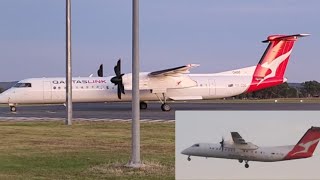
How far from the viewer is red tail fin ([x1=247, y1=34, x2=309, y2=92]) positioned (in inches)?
1750

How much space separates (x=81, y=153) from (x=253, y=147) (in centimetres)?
1027

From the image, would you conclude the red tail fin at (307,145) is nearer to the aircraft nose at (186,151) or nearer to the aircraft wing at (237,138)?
the aircraft wing at (237,138)

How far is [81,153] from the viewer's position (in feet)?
45.4

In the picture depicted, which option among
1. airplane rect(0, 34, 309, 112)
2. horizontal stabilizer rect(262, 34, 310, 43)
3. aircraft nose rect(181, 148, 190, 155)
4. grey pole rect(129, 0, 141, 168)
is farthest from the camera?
horizontal stabilizer rect(262, 34, 310, 43)

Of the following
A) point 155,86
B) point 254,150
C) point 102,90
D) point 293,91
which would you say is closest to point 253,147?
point 254,150

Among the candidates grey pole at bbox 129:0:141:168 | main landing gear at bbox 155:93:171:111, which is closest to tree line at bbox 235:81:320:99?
main landing gear at bbox 155:93:171:111

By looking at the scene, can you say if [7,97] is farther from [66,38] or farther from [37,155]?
[37,155]

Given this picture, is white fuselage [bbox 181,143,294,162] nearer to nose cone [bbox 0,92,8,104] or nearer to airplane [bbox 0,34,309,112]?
airplane [bbox 0,34,309,112]

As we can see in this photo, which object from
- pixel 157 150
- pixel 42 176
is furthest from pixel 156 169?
pixel 157 150

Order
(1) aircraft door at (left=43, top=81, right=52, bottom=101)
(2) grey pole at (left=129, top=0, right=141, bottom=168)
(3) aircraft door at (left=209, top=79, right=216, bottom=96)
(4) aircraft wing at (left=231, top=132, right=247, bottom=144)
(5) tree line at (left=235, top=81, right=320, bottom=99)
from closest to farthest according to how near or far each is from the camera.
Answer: (4) aircraft wing at (left=231, top=132, right=247, bottom=144)
(2) grey pole at (left=129, top=0, right=141, bottom=168)
(1) aircraft door at (left=43, top=81, right=52, bottom=101)
(3) aircraft door at (left=209, top=79, right=216, bottom=96)
(5) tree line at (left=235, top=81, right=320, bottom=99)

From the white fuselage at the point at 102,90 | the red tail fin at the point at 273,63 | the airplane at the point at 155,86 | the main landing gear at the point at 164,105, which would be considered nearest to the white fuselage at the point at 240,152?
the airplane at the point at 155,86

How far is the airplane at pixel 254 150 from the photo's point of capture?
12.9 feet

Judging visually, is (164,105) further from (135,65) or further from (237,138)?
(237,138)

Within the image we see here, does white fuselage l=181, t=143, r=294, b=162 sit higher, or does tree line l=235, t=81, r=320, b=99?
white fuselage l=181, t=143, r=294, b=162
